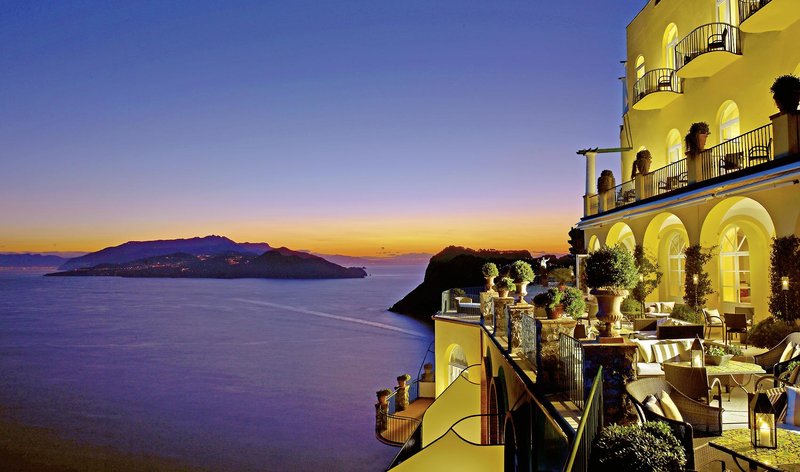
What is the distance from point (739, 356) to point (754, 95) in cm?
804

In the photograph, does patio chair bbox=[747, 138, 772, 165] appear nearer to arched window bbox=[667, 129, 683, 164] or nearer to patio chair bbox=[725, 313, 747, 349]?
patio chair bbox=[725, 313, 747, 349]

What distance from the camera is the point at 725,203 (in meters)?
13.0

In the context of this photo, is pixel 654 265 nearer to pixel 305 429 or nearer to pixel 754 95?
pixel 754 95

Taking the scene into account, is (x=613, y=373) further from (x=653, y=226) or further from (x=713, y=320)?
(x=653, y=226)

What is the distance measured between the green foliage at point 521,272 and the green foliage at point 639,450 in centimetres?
840

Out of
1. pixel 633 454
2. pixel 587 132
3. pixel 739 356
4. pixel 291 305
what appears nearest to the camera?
pixel 633 454

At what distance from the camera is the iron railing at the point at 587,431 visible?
3.96m

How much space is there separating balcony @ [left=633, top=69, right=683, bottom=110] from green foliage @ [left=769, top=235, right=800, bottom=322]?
816cm

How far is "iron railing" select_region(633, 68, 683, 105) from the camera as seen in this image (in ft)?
58.1

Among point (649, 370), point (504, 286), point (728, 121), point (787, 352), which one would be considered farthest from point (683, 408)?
point (728, 121)

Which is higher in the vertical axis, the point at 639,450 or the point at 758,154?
the point at 758,154

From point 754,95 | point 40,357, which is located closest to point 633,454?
point 754,95

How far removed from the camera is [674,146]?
1844 cm

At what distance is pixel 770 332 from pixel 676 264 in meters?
7.09
